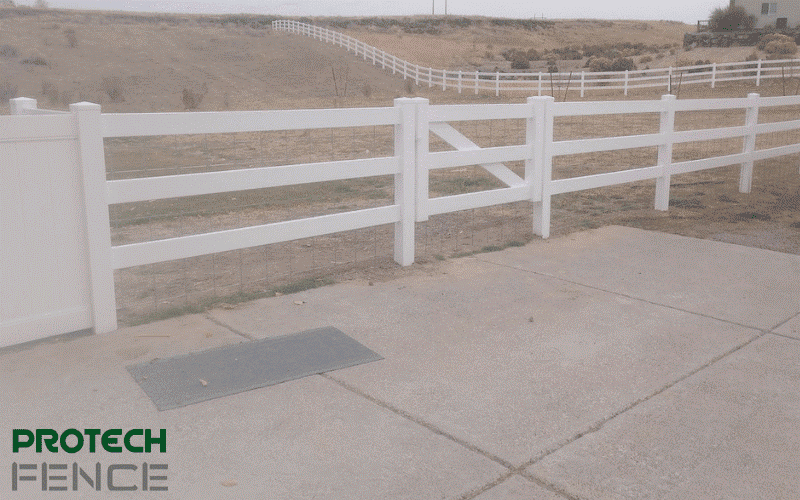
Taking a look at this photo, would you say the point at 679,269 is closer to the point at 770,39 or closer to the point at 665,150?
the point at 665,150

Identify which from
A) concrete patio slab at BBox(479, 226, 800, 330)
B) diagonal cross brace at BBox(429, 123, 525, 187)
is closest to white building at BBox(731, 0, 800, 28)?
concrete patio slab at BBox(479, 226, 800, 330)

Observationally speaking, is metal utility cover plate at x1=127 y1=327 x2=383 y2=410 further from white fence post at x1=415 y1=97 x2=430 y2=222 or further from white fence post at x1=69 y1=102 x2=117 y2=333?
white fence post at x1=415 y1=97 x2=430 y2=222

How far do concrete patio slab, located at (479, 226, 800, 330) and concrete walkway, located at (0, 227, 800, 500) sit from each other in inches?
1.5

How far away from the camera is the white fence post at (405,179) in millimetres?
7035

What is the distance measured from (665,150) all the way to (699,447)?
22.8ft

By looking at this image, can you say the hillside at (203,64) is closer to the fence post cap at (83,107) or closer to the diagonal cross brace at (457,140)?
the diagonal cross brace at (457,140)

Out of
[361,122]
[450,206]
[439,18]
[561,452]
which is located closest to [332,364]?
[561,452]

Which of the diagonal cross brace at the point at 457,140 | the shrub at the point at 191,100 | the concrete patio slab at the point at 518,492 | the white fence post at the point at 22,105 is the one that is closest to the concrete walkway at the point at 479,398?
the concrete patio slab at the point at 518,492

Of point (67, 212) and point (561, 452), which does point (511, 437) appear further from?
point (67, 212)

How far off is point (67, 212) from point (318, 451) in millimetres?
2588

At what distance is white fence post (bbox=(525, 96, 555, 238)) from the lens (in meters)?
8.30

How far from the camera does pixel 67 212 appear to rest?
5.17 meters

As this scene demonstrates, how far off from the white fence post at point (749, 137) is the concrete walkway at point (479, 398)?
5.30m

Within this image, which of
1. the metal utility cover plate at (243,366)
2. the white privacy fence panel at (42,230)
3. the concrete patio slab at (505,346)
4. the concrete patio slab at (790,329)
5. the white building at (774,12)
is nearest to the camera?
the concrete patio slab at (505,346)
